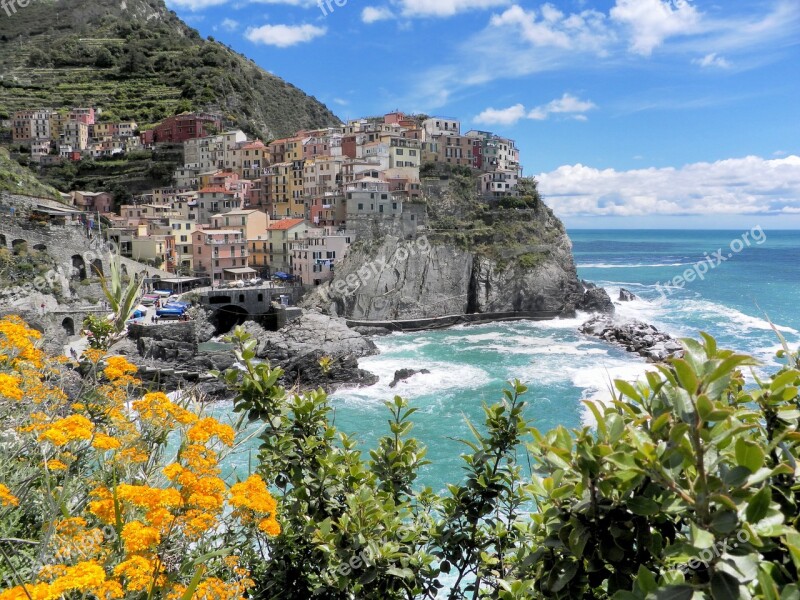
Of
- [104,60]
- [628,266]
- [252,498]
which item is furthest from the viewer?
[628,266]

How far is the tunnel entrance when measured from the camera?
3712 cm

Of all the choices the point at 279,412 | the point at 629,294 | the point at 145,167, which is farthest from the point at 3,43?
the point at 279,412

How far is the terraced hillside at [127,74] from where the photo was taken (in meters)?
74.0

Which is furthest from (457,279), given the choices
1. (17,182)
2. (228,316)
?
(17,182)

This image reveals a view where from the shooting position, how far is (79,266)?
3369 centimetres

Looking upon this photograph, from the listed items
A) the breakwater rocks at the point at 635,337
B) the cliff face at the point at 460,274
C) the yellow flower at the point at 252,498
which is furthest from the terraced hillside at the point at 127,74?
the yellow flower at the point at 252,498

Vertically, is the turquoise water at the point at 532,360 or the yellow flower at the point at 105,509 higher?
the yellow flower at the point at 105,509

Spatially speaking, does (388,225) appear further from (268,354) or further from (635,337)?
(635,337)

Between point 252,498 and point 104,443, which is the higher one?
point 104,443

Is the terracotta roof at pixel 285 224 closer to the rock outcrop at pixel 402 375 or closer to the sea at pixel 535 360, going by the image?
the sea at pixel 535 360

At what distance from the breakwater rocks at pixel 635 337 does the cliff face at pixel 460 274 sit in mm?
5959

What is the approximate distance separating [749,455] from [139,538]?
2.17 metres

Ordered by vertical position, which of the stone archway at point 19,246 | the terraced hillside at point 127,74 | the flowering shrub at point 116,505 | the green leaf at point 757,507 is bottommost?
the stone archway at point 19,246

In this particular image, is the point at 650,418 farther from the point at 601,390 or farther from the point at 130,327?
the point at 130,327
